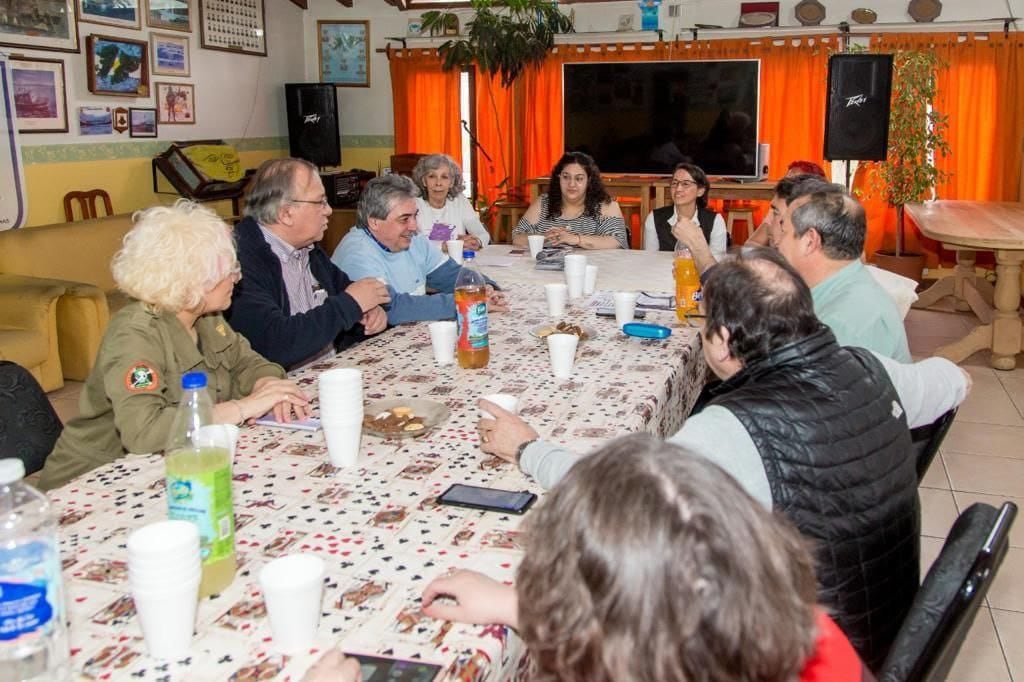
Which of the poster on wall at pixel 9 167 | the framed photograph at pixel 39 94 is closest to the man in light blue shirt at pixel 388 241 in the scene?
the poster on wall at pixel 9 167

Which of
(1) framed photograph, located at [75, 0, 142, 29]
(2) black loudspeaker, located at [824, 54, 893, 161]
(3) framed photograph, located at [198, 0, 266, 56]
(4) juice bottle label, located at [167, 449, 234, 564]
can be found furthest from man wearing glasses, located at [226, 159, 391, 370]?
(3) framed photograph, located at [198, 0, 266, 56]

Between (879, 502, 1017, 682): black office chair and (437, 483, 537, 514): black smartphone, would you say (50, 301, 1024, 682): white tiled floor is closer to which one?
(879, 502, 1017, 682): black office chair

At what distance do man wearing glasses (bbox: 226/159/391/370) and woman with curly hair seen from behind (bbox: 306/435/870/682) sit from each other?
1.92 m

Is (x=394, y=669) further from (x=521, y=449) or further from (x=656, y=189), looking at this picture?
(x=656, y=189)

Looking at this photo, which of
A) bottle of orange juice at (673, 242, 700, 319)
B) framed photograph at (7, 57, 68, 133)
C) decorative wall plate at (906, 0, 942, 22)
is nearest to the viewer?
bottle of orange juice at (673, 242, 700, 319)

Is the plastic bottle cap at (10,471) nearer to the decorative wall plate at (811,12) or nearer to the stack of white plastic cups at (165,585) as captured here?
the stack of white plastic cups at (165,585)

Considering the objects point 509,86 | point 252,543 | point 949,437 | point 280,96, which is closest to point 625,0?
point 509,86

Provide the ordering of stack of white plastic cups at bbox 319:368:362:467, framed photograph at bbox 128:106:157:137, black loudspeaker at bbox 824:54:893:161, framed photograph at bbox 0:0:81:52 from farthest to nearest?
framed photograph at bbox 128:106:157:137 < black loudspeaker at bbox 824:54:893:161 < framed photograph at bbox 0:0:81:52 < stack of white plastic cups at bbox 319:368:362:467

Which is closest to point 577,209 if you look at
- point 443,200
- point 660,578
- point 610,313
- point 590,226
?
point 590,226

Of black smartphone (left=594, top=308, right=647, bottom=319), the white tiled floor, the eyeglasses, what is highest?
the eyeglasses

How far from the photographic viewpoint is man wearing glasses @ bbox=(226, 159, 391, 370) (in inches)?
104

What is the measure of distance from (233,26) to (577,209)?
4147mm

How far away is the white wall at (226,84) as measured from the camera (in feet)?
20.1

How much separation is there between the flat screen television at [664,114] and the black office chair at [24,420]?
6.26 m
